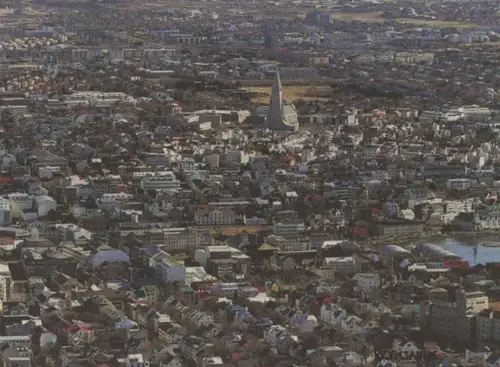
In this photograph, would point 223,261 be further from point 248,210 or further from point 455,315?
Answer: point 248,210

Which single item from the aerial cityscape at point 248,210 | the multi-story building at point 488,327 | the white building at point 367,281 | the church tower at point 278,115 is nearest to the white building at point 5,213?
the aerial cityscape at point 248,210

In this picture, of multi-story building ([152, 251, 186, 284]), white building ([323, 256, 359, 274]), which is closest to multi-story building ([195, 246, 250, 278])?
multi-story building ([152, 251, 186, 284])

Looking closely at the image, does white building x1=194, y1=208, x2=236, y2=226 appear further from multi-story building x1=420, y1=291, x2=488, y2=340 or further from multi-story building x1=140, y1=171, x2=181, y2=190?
multi-story building x1=420, y1=291, x2=488, y2=340

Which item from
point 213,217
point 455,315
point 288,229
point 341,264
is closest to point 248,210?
point 213,217

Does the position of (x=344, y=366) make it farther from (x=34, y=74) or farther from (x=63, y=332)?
(x=34, y=74)

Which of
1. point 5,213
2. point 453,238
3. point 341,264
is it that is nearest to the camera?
point 341,264

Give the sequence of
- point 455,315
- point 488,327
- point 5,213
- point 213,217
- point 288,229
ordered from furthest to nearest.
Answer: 1. point 213,217
2. point 5,213
3. point 288,229
4. point 455,315
5. point 488,327

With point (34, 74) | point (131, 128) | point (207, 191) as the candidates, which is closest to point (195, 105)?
point (131, 128)

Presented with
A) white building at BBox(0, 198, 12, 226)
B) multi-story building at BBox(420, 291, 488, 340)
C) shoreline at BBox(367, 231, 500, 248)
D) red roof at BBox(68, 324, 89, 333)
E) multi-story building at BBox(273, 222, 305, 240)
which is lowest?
shoreline at BBox(367, 231, 500, 248)

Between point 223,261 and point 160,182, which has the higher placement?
point 223,261
